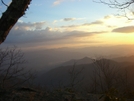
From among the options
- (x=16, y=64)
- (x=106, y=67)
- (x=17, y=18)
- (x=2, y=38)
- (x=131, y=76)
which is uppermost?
(x=17, y=18)

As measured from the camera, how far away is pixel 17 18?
297cm

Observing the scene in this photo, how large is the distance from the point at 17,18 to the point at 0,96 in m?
2.93

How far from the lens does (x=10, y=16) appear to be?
2881mm

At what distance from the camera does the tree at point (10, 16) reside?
113 inches

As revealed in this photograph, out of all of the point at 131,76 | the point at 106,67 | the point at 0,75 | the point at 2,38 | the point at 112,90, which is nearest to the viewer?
the point at 2,38

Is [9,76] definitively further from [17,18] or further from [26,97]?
[17,18]

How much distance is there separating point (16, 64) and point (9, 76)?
46.6 inches

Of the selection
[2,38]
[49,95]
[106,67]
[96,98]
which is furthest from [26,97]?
[106,67]

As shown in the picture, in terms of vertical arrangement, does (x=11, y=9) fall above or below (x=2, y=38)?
above

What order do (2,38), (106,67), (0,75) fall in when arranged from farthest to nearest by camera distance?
(106,67)
(0,75)
(2,38)

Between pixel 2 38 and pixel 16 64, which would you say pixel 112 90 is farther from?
pixel 16 64

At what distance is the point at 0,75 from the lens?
35.5ft

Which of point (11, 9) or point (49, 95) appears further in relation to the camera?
point (49, 95)

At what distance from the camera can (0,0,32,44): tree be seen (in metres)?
2.87
